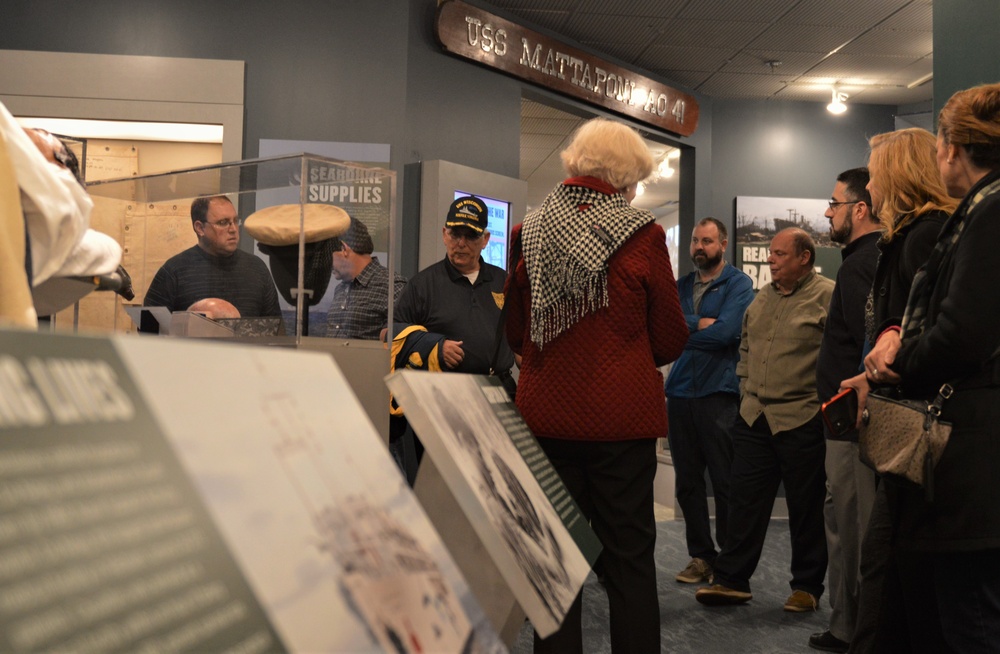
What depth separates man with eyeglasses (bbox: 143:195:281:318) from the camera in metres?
2.28

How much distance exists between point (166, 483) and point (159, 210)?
1992 millimetres

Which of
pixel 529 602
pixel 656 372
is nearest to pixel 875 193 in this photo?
pixel 656 372

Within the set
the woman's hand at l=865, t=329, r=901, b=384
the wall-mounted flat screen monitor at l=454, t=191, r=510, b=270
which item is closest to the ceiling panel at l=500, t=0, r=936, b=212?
the wall-mounted flat screen monitor at l=454, t=191, r=510, b=270

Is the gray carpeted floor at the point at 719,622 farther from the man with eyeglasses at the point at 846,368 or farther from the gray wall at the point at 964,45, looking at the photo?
the gray wall at the point at 964,45

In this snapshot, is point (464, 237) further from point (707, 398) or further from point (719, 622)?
point (719, 622)

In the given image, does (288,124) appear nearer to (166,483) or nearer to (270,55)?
(270,55)

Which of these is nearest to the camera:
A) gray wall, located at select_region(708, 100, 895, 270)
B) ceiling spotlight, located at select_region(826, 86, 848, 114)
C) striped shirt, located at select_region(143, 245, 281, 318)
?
striped shirt, located at select_region(143, 245, 281, 318)

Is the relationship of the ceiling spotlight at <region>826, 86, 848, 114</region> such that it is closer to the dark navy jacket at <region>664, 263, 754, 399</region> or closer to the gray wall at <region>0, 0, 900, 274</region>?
the gray wall at <region>0, 0, 900, 274</region>

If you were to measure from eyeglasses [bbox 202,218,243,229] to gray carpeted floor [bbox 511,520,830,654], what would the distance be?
5.01 ft

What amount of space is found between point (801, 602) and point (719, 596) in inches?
13.5

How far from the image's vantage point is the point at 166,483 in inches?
Result: 22.6

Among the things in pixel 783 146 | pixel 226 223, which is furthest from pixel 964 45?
pixel 783 146

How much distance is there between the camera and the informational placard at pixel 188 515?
19.4 inches

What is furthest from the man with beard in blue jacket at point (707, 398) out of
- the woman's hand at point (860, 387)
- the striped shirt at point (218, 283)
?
the striped shirt at point (218, 283)
